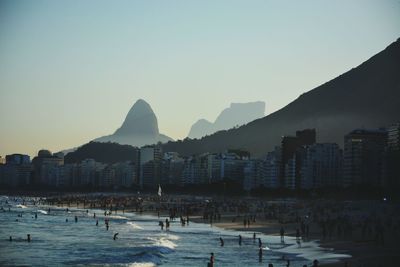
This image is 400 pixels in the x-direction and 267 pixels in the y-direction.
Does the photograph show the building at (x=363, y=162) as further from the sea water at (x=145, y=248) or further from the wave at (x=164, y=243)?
the wave at (x=164, y=243)

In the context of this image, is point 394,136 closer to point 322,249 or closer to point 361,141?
point 361,141

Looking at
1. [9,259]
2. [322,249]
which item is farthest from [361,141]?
[9,259]

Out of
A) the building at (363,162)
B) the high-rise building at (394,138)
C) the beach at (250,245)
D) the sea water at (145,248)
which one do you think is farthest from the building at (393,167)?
the sea water at (145,248)

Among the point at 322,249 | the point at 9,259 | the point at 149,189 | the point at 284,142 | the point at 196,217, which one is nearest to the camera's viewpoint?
the point at 9,259

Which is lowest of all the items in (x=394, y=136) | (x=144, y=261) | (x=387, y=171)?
(x=144, y=261)

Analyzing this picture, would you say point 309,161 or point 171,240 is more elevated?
point 309,161

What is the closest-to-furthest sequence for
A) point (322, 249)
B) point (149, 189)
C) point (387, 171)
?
point (322, 249), point (387, 171), point (149, 189)

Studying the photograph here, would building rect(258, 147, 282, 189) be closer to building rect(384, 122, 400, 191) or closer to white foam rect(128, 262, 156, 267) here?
building rect(384, 122, 400, 191)

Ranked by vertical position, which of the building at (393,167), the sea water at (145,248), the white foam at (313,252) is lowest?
the sea water at (145,248)
